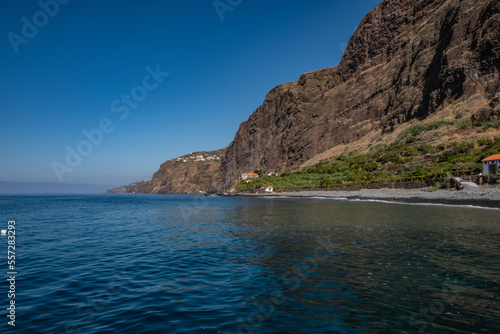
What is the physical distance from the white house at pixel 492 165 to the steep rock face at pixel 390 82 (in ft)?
94.3

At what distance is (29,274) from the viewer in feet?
37.0

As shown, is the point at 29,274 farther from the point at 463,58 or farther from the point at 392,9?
the point at 392,9

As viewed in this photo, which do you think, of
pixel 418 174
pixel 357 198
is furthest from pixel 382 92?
pixel 357 198

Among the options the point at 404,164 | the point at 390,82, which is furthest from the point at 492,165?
the point at 390,82

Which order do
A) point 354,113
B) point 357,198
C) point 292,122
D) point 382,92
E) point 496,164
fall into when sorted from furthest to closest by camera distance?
point 292,122 < point 354,113 < point 382,92 < point 357,198 < point 496,164

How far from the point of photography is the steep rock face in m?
75.0

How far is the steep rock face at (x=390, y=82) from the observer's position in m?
75.0

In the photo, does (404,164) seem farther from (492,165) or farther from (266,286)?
(266,286)

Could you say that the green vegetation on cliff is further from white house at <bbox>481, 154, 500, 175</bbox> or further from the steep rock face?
the steep rock face

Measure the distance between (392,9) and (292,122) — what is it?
6498 centimetres

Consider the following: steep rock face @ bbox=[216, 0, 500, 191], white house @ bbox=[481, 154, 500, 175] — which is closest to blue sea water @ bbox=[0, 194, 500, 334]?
white house @ bbox=[481, 154, 500, 175]

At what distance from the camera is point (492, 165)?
4441 cm

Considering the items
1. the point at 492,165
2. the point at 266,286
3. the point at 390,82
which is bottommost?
the point at 266,286

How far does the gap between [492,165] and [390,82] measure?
7570 cm
